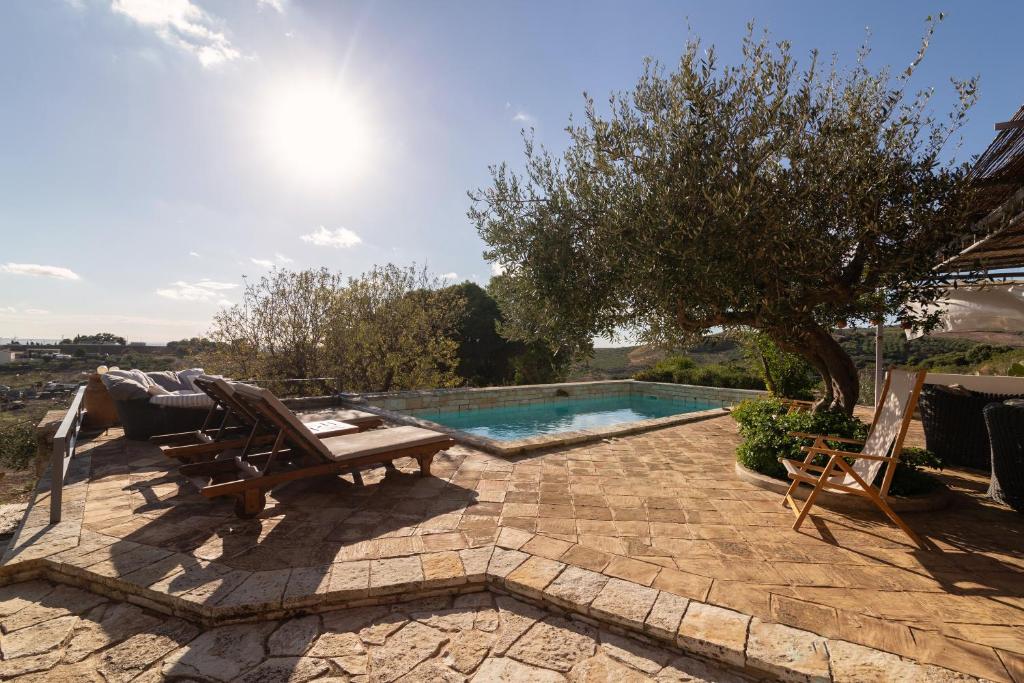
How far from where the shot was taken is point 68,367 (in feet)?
60.4

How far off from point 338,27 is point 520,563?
23.9 feet

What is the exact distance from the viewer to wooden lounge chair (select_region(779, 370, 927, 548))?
10.4 feet

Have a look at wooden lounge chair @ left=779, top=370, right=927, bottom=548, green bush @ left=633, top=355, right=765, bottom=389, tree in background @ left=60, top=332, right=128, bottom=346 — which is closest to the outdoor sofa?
wooden lounge chair @ left=779, top=370, right=927, bottom=548

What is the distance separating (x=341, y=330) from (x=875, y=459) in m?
11.3

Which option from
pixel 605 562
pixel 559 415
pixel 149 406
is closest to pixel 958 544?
pixel 605 562

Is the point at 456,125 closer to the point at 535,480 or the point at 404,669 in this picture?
the point at 535,480

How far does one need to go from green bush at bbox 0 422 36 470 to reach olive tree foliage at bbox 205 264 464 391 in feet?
11.8

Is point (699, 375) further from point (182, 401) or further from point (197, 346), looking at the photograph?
point (197, 346)

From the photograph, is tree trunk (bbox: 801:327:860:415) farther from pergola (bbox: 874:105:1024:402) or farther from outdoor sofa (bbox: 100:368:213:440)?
outdoor sofa (bbox: 100:368:213:440)

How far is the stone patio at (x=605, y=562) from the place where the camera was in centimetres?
202

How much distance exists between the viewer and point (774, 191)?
4.50 m

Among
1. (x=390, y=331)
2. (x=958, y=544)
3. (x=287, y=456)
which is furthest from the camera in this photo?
(x=390, y=331)

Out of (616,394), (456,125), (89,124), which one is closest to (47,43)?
(89,124)

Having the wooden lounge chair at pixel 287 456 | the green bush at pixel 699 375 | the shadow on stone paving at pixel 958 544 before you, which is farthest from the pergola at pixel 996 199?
the green bush at pixel 699 375
